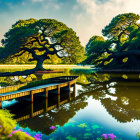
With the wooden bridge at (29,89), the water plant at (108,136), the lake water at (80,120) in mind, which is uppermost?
the wooden bridge at (29,89)

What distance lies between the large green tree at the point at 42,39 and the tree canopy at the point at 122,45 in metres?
12.2

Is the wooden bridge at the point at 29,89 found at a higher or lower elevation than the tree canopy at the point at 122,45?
lower

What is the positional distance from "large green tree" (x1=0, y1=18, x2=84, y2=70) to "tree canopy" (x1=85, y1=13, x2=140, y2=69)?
1217cm

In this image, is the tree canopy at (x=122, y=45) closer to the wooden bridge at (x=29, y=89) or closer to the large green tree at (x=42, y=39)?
the large green tree at (x=42, y=39)

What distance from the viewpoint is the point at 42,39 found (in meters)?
50.4

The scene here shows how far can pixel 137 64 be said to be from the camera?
169ft

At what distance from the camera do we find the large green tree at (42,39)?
4291 cm

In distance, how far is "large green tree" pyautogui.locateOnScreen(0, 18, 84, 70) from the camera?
42906mm

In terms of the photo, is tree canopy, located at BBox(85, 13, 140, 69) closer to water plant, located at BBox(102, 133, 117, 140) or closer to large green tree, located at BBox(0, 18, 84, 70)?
large green tree, located at BBox(0, 18, 84, 70)

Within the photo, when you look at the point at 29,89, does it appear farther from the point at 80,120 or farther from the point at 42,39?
the point at 42,39

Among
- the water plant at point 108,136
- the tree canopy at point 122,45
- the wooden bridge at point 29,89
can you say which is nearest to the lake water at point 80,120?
the water plant at point 108,136

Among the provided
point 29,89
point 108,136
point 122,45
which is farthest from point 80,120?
point 122,45

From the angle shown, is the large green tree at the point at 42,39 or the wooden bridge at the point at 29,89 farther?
the large green tree at the point at 42,39

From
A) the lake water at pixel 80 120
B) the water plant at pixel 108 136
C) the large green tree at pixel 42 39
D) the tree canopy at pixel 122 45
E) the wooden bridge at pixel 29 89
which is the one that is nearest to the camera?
the water plant at pixel 108 136
